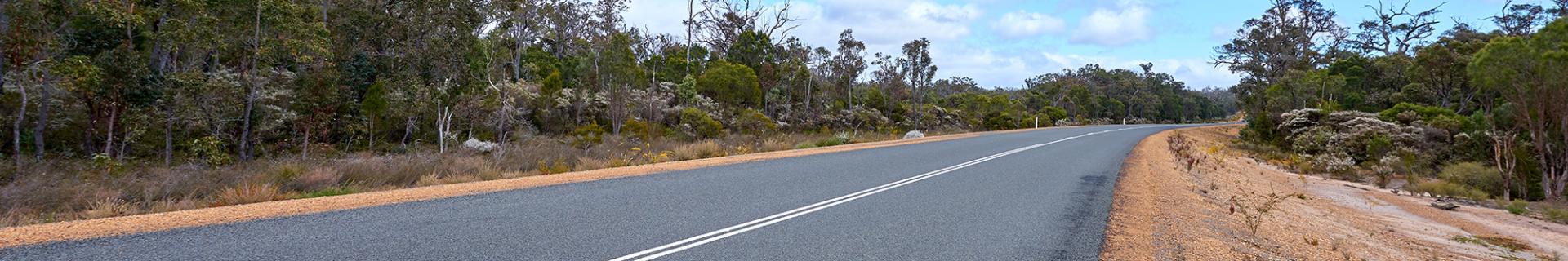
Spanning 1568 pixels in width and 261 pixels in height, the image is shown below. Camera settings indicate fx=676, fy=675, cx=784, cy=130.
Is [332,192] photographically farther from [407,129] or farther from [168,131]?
[407,129]

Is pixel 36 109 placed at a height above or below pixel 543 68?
below

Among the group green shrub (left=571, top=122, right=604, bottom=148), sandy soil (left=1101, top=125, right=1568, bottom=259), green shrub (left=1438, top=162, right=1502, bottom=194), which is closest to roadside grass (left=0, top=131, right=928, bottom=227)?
green shrub (left=571, top=122, right=604, bottom=148)

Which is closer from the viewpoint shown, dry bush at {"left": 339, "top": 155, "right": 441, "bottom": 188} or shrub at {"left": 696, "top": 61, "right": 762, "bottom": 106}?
dry bush at {"left": 339, "top": 155, "right": 441, "bottom": 188}

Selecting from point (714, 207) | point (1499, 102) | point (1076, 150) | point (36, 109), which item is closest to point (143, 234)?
point (714, 207)

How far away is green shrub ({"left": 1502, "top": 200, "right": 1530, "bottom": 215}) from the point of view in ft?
34.5

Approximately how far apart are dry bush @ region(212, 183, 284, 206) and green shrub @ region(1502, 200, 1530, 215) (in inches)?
678

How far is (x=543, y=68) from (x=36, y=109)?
20.6m

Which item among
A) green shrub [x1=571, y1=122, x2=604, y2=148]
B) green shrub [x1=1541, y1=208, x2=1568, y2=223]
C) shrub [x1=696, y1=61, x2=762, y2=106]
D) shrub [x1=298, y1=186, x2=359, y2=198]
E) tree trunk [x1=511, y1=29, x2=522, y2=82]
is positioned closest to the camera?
shrub [x1=298, y1=186, x2=359, y2=198]

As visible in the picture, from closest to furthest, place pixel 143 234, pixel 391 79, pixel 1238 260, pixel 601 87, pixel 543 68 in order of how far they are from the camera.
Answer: pixel 143 234, pixel 1238 260, pixel 391 79, pixel 601 87, pixel 543 68

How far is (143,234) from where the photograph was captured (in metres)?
5.03

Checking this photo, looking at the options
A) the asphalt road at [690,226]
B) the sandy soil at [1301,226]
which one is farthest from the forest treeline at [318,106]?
the sandy soil at [1301,226]

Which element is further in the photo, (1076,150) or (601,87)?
(601,87)

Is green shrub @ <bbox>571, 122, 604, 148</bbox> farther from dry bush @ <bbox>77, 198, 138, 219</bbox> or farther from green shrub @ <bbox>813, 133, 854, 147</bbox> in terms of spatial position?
dry bush @ <bbox>77, 198, 138, 219</bbox>

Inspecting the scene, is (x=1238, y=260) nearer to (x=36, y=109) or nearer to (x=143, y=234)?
(x=143, y=234)
